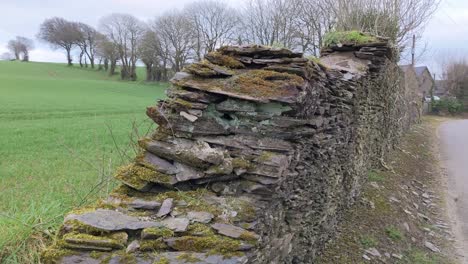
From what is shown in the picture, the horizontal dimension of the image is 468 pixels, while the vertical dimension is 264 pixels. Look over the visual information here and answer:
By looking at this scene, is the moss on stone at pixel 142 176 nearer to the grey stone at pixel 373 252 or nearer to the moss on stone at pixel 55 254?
the moss on stone at pixel 55 254

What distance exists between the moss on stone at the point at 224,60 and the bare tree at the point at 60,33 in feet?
271

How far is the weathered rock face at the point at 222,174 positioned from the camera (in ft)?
7.88

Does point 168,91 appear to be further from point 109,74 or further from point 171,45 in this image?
point 109,74

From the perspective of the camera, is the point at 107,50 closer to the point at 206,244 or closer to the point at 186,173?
the point at 186,173

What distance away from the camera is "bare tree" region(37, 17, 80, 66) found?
77625 mm

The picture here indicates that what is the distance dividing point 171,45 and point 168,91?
53391 millimetres

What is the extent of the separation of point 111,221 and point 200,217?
1.90 ft

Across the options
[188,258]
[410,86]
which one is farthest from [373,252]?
[410,86]

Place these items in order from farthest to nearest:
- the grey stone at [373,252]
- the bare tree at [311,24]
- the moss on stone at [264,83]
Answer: the bare tree at [311,24] < the grey stone at [373,252] < the moss on stone at [264,83]

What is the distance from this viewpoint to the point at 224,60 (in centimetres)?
339

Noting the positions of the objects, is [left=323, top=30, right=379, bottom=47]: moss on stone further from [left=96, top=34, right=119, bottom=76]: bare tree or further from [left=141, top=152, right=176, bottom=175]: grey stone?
[left=96, top=34, right=119, bottom=76]: bare tree

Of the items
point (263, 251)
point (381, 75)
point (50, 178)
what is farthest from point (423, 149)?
point (263, 251)

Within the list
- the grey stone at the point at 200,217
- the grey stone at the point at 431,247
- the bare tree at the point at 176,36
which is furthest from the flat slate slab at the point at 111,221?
the bare tree at the point at 176,36

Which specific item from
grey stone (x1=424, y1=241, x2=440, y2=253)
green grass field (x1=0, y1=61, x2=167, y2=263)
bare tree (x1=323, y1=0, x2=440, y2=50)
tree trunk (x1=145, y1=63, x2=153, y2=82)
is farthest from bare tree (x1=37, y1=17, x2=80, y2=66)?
grey stone (x1=424, y1=241, x2=440, y2=253)
